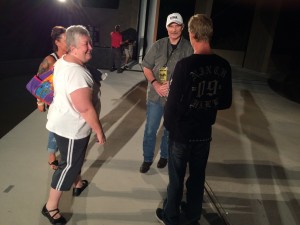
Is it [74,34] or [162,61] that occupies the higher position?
[74,34]

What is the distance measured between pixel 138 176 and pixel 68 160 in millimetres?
1209

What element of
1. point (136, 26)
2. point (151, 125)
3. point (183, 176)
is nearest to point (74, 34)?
point (183, 176)

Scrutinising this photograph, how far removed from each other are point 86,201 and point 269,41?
11.6 metres

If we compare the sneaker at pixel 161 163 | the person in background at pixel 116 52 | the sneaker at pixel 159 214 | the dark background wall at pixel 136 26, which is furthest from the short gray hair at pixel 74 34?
the person in background at pixel 116 52

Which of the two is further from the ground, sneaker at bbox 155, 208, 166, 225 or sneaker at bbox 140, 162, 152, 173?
sneaker at bbox 155, 208, 166, 225

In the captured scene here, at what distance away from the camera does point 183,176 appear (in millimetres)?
2350

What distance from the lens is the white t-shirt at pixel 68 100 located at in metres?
2.01

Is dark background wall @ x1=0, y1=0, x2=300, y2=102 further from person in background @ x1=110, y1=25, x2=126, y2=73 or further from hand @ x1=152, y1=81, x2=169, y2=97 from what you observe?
hand @ x1=152, y1=81, x2=169, y2=97

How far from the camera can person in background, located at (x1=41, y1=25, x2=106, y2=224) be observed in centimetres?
202

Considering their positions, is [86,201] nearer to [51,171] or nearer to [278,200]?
[51,171]

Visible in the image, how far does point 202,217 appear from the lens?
2713 millimetres

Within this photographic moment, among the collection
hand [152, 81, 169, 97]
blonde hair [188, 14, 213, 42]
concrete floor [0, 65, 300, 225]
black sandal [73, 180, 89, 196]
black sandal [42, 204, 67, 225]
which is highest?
blonde hair [188, 14, 213, 42]

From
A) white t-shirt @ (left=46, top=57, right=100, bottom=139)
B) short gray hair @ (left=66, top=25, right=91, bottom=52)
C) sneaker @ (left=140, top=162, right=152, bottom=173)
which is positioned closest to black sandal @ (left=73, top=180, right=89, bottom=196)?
sneaker @ (left=140, top=162, right=152, bottom=173)

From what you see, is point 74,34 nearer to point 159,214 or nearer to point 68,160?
point 68,160
